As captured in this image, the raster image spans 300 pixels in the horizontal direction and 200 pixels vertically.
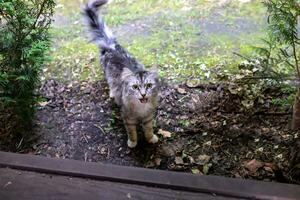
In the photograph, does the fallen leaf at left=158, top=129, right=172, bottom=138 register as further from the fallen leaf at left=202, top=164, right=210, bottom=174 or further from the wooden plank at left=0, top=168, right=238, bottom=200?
the wooden plank at left=0, top=168, right=238, bottom=200

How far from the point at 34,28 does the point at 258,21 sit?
7.02 ft

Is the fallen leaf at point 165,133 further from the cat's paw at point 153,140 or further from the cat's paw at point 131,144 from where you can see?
the cat's paw at point 131,144

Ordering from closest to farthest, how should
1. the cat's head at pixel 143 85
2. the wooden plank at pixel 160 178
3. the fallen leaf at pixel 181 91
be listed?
the wooden plank at pixel 160 178, the cat's head at pixel 143 85, the fallen leaf at pixel 181 91

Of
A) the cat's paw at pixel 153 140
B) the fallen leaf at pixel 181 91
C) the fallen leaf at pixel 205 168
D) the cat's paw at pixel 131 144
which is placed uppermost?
the fallen leaf at pixel 181 91

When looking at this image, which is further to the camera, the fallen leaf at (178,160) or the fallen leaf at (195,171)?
the fallen leaf at (178,160)

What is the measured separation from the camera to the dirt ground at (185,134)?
2.30m

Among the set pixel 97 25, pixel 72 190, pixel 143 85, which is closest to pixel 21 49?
pixel 143 85

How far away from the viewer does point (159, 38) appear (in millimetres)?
3641

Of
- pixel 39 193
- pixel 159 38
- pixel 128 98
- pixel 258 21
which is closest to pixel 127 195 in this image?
pixel 39 193

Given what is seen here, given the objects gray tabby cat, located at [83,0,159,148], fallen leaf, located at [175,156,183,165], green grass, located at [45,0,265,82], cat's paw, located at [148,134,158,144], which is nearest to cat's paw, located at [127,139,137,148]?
gray tabby cat, located at [83,0,159,148]

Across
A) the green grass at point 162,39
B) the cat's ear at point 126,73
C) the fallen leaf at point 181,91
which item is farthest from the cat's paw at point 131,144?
the green grass at point 162,39

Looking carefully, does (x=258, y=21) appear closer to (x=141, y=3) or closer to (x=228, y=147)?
(x=141, y=3)

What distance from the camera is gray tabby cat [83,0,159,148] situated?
92.2 inches

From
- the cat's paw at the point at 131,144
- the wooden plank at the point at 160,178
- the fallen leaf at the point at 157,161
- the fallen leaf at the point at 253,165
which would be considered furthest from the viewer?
the cat's paw at the point at 131,144
